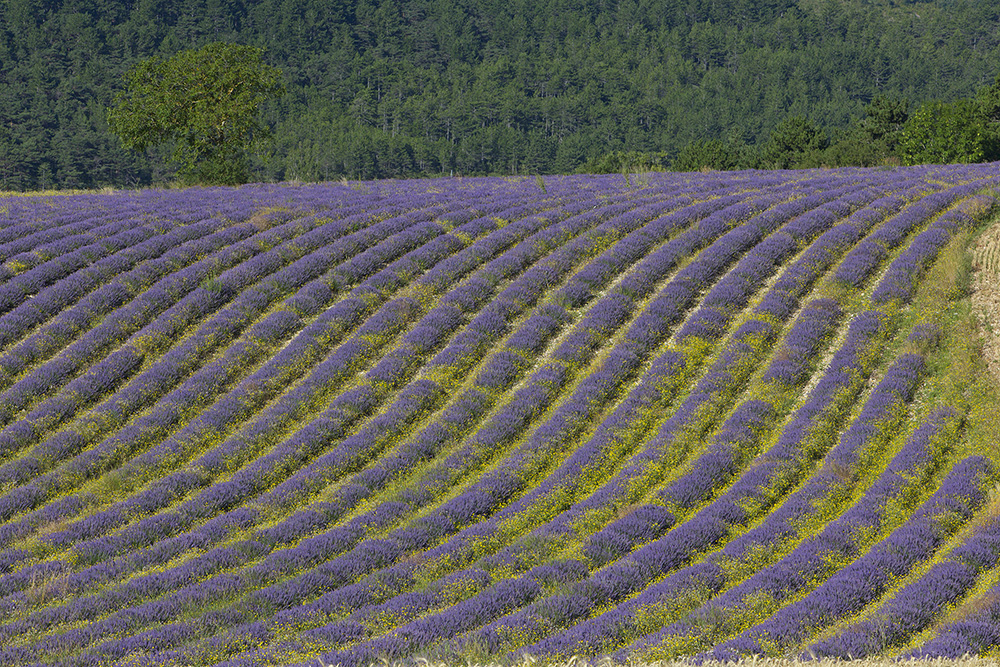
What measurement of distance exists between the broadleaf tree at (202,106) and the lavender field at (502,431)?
18.1 meters

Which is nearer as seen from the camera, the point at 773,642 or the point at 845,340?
the point at 773,642

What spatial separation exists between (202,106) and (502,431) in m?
33.8

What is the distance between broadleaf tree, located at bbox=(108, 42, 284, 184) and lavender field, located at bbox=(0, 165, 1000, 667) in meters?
18.1

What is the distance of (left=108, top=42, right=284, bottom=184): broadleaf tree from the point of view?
45562 millimetres

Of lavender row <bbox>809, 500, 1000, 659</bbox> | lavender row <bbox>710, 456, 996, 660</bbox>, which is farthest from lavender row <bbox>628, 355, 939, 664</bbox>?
lavender row <bbox>809, 500, 1000, 659</bbox>

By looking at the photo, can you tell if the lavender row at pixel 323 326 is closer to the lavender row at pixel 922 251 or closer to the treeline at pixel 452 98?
the lavender row at pixel 922 251

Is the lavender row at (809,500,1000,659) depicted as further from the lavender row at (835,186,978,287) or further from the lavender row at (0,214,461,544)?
the lavender row at (0,214,461,544)

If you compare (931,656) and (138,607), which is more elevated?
(931,656)

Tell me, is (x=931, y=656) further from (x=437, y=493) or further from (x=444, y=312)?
(x=444, y=312)

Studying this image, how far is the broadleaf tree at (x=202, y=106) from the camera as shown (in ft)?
149

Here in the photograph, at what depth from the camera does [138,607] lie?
41.2 feet

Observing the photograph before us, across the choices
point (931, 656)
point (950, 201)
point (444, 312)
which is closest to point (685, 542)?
point (931, 656)

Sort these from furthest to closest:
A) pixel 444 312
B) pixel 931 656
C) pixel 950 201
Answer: pixel 950 201 < pixel 444 312 < pixel 931 656

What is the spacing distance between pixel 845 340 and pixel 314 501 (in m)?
10.9
